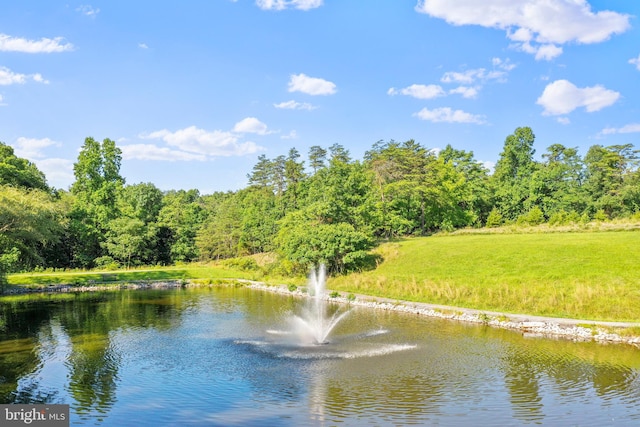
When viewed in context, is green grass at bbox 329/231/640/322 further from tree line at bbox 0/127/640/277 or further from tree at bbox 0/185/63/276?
tree at bbox 0/185/63/276

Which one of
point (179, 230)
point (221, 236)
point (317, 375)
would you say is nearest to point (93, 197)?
point (179, 230)

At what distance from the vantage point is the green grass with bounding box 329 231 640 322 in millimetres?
26094

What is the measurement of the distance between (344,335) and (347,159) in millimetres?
62135

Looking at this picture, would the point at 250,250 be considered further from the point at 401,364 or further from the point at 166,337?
the point at 401,364

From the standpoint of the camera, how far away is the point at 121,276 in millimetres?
52625

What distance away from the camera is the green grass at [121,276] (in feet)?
156

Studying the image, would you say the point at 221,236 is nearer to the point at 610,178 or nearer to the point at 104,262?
the point at 104,262

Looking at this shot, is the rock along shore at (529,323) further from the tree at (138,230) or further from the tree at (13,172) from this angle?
the tree at (13,172)

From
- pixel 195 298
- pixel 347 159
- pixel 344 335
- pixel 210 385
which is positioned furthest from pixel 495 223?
pixel 210 385

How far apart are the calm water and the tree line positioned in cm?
2148

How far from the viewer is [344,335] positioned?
77.0ft

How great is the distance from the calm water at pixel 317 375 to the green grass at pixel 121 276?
22028 millimetres

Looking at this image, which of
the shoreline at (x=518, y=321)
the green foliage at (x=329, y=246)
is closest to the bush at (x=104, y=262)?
the green foliage at (x=329, y=246)

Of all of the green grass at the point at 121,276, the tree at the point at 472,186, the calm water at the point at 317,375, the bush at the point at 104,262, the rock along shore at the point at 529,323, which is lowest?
the calm water at the point at 317,375
